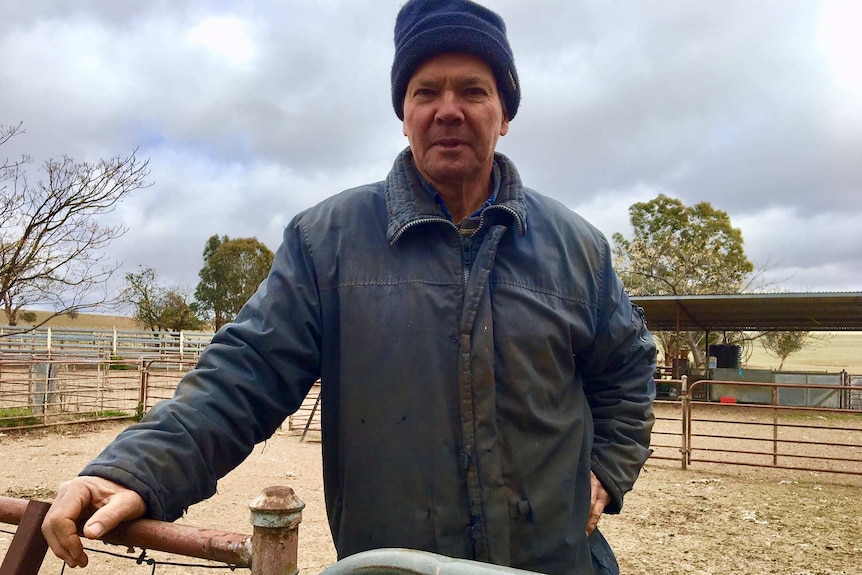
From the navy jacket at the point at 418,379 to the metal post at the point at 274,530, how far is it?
25 centimetres

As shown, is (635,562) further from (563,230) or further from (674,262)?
(674,262)

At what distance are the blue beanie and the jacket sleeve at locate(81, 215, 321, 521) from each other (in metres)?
0.48

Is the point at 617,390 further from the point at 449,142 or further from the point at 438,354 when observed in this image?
the point at 449,142

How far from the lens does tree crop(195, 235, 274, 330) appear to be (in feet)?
111

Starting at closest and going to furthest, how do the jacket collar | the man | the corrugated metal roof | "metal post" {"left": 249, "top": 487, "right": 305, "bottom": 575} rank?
"metal post" {"left": 249, "top": 487, "right": 305, "bottom": 575}
the man
the jacket collar
the corrugated metal roof

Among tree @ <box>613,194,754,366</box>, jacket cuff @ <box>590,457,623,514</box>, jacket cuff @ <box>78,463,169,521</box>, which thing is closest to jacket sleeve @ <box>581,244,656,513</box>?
jacket cuff @ <box>590,457,623,514</box>

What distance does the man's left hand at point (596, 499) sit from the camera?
1597mm

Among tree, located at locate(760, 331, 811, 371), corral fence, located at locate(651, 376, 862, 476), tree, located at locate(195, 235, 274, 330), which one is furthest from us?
tree, located at locate(195, 235, 274, 330)

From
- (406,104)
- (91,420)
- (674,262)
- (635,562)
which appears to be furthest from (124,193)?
(674,262)

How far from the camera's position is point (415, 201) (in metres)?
1.50

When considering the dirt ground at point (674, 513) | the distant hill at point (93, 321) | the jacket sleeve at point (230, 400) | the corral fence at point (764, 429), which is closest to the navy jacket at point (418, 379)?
the jacket sleeve at point (230, 400)

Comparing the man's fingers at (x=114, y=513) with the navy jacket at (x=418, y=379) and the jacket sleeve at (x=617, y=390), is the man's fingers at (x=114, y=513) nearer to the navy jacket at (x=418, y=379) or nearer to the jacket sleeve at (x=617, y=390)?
the navy jacket at (x=418, y=379)

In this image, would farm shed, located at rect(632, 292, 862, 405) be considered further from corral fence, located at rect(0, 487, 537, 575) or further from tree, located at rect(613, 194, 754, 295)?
corral fence, located at rect(0, 487, 537, 575)

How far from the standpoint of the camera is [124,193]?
30.6 feet
